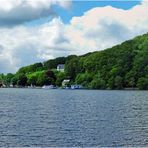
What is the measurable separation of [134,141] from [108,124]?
1250 centimetres

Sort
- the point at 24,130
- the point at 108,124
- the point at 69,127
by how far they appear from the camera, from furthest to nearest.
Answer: the point at 108,124 → the point at 69,127 → the point at 24,130

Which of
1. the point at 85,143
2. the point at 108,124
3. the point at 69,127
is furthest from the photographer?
the point at 108,124

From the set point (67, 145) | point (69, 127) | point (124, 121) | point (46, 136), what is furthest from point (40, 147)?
point (124, 121)

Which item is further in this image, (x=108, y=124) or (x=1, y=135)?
(x=108, y=124)

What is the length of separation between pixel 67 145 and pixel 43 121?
1739 centimetres

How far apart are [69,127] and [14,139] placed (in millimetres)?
10462

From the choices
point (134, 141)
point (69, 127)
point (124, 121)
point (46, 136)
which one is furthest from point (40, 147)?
point (124, 121)

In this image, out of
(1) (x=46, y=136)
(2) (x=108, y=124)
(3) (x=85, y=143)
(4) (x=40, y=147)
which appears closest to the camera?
(4) (x=40, y=147)

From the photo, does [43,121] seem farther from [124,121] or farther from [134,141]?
[134,141]

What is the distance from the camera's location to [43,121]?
57.2 meters

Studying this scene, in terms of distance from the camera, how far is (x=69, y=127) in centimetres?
5153

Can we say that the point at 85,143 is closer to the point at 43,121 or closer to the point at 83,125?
the point at 83,125

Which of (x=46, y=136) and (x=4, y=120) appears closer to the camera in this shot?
(x=46, y=136)

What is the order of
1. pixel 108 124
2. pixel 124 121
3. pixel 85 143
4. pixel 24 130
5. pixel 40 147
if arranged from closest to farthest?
pixel 40 147 < pixel 85 143 < pixel 24 130 < pixel 108 124 < pixel 124 121
